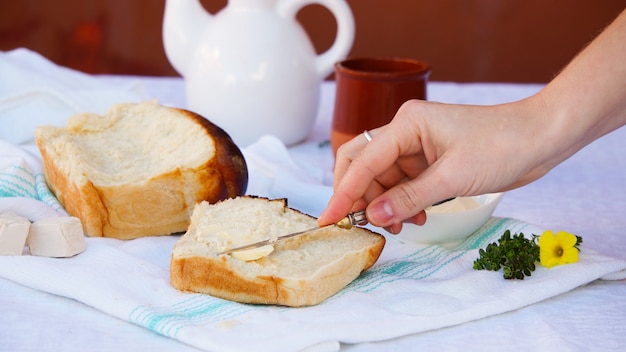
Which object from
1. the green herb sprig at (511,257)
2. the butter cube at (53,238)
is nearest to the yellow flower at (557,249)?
the green herb sprig at (511,257)

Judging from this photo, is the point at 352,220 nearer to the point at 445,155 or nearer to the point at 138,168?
the point at 445,155

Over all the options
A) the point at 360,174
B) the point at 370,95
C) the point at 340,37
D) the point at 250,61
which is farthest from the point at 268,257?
the point at 340,37

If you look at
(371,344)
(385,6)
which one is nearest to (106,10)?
(385,6)

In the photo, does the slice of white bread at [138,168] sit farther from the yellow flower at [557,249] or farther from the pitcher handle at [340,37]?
the yellow flower at [557,249]

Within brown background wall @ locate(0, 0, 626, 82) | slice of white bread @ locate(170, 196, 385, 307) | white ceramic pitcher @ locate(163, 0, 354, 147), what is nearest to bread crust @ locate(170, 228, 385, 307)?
slice of white bread @ locate(170, 196, 385, 307)

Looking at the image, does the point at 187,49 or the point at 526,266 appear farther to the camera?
the point at 187,49

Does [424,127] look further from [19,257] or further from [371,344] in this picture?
[19,257]
